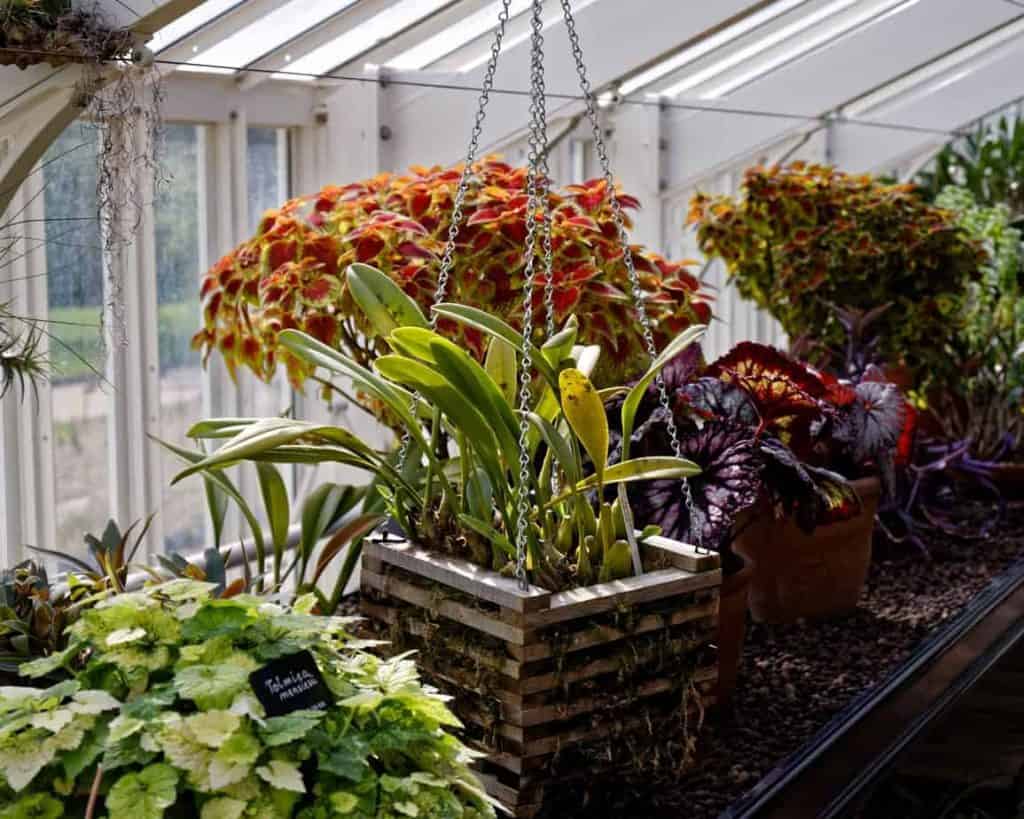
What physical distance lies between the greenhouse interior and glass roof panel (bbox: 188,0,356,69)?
0.01 meters

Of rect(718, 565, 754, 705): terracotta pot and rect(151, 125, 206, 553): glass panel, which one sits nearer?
rect(718, 565, 754, 705): terracotta pot

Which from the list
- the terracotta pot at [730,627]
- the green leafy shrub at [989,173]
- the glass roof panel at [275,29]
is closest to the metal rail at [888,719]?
the terracotta pot at [730,627]

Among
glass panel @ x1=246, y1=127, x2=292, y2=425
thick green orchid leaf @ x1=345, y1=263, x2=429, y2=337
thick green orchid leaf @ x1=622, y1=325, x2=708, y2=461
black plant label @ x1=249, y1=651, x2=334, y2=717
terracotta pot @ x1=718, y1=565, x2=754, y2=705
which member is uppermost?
glass panel @ x1=246, y1=127, x2=292, y2=425

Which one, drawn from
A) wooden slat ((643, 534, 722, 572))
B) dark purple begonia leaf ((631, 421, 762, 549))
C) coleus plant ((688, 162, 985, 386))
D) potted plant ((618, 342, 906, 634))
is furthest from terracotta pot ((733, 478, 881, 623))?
coleus plant ((688, 162, 985, 386))

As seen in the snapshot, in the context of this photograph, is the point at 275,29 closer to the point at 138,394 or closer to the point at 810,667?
the point at 138,394

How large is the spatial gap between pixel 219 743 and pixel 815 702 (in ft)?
4.57

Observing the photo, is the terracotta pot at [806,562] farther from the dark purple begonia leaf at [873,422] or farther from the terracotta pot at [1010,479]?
the terracotta pot at [1010,479]

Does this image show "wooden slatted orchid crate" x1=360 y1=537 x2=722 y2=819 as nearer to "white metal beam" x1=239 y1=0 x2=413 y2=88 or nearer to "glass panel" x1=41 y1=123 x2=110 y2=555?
"glass panel" x1=41 y1=123 x2=110 y2=555

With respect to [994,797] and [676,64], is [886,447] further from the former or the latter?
[676,64]

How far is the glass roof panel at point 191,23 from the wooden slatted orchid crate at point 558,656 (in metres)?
1.07

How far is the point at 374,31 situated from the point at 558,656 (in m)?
1.82

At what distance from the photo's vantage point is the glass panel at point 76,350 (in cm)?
277

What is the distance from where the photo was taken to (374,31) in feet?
9.86

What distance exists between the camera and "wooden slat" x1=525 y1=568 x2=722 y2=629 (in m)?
1.65
